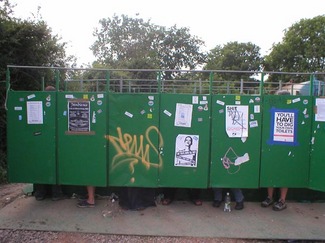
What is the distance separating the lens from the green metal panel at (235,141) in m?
5.23

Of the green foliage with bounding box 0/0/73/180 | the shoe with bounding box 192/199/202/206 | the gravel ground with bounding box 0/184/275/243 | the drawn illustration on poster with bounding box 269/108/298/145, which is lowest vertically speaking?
the gravel ground with bounding box 0/184/275/243

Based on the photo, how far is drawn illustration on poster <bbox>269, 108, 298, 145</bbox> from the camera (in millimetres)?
5246

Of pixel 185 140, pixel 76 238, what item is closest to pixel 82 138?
pixel 76 238

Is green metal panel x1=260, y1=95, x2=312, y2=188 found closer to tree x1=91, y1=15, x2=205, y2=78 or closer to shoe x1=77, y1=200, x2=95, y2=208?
shoe x1=77, y1=200, x2=95, y2=208

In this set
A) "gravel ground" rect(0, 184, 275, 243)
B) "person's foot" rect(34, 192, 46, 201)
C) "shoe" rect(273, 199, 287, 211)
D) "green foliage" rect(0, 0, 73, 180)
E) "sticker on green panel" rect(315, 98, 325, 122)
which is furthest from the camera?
"green foliage" rect(0, 0, 73, 180)

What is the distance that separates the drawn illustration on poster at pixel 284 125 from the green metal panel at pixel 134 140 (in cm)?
202

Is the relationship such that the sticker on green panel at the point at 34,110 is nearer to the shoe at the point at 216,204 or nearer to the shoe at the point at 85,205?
the shoe at the point at 85,205

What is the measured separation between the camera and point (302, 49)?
2662 cm

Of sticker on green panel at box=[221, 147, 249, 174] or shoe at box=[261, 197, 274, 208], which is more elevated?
sticker on green panel at box=[221, 147, 249, 174]

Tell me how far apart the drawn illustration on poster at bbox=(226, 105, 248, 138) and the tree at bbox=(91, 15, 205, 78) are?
31.9 m

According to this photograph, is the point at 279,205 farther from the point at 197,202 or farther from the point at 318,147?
the point at 197,202

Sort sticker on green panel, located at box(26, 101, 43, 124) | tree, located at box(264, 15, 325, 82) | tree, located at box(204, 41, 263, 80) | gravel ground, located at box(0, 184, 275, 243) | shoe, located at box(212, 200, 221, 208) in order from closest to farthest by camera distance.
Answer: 1. gravel ground, located at box(0, 184, 275, 243)
2. sticker on green panel, located at box(26, 101, 43, 124)
3. shoe, located at box(212, 200, 221, 208)
4. tree, located at box(264, 15, 325, 82)
5. tree, located at box(204, 41, 263, 80)

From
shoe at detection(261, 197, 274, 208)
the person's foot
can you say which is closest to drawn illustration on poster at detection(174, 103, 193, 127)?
shoe at detection(261, 197, 274, 208)

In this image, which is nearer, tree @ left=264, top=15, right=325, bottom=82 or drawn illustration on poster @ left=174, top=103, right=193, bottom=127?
drawn illustration on poster @ left=174, top=103, right=193, bottom=127
